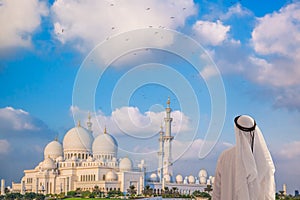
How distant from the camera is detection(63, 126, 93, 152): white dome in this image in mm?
41438

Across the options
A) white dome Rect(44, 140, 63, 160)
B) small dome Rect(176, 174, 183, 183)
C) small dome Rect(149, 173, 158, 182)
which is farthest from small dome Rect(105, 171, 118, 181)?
white dome Rect(44, 140, 63, 160)

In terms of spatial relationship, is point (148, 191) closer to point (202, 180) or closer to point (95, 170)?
point (95, 170)

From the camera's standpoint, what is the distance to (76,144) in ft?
137

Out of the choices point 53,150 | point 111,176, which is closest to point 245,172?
point 111,176

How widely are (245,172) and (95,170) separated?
3770 cm

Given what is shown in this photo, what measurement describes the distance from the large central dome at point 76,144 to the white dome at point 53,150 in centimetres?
96

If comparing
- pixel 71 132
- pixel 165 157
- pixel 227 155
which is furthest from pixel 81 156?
pixel 227 155

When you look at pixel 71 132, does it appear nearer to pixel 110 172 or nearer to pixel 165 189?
pixel 110 172

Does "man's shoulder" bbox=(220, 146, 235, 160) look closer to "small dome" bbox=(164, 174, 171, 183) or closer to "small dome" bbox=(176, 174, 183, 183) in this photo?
"small dome" bbox=(164, 174, 171, 183)

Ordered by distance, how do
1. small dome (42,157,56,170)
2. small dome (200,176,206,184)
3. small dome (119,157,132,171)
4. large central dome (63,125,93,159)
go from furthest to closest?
small dome (200,176,206,184) < large central dome (63,125,93,159) < small dome (42,157,56,170) < small dome (119,157,132,171)

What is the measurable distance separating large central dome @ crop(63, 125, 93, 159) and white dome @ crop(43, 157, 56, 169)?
58.2 inches

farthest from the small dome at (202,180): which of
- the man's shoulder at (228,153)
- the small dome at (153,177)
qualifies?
the man's shoulder at (228,153)

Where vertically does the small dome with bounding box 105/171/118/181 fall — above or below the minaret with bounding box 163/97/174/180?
below

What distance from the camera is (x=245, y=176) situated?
2.06 metres
